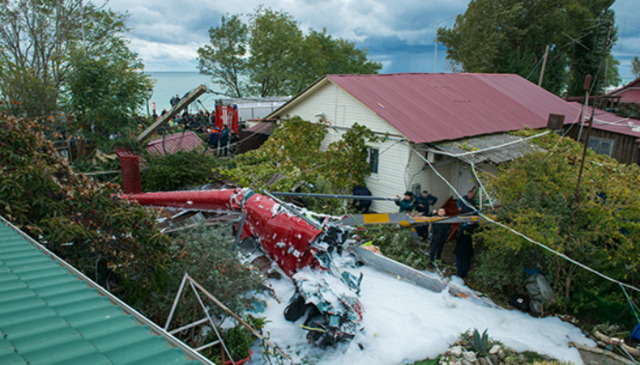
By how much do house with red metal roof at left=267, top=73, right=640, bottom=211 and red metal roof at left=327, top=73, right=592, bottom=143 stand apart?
0.04 metres

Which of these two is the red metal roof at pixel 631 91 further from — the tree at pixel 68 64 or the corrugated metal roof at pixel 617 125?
the tree at pixel 68 64

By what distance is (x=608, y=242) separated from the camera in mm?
7633

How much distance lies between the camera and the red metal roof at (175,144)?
55.2 ft

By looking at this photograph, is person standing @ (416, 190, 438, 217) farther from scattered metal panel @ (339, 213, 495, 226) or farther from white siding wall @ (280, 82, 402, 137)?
white siding wall @ (280, 82, 402, 137)

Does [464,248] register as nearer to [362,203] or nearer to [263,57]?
[362,203]

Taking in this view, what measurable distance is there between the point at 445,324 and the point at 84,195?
21.9 ft

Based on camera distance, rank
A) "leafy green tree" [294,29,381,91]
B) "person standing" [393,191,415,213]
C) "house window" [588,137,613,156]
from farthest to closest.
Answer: "leafy green tree" [294,29,381,91] < "house window" [588,137,613,156] < "person standing" [393,191,415,213]

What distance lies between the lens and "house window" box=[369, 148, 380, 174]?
14.3 metres

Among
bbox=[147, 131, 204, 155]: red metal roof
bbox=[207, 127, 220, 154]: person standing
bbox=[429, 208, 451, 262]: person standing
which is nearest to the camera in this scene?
bbox=[429, 208, 451, 262]: person standing

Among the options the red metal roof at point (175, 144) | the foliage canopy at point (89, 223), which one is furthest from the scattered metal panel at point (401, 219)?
the red metal roof at point (175, 144)

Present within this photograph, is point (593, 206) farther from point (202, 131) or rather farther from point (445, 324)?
point (202, 131)

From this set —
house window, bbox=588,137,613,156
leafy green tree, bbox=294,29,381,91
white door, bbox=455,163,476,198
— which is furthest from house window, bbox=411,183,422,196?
leafy green tree, bbox=294,29,381,91

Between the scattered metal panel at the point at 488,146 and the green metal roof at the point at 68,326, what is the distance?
34.1 ft

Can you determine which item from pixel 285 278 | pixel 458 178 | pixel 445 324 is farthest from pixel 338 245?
pixel 458 178
